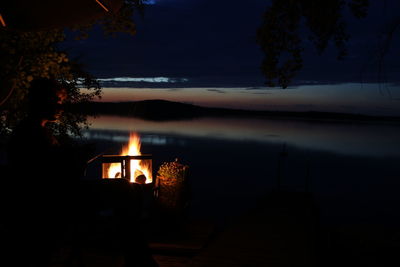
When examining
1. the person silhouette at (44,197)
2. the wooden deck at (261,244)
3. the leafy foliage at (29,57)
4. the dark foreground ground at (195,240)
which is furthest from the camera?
the leafy foliage at (29,57)

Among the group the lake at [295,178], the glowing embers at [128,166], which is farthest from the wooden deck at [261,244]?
the lake at [295,178]

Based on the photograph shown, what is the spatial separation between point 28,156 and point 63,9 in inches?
41.3

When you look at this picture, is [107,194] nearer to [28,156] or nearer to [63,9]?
[28,156]

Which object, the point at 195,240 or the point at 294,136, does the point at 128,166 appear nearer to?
the point at 195,240

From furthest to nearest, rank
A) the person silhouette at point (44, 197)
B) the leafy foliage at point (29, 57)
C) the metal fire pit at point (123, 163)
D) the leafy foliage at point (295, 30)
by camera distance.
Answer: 1. the leafy foliage at point (29, 57)
2. the metal fire pit at point (123, 163)
3. the leafy foliage at point (295, 30)
4. the person silhouette at point (44, 197)

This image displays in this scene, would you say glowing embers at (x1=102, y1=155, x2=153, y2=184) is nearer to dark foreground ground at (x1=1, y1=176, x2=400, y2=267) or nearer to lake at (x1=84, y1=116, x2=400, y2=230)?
dark foreground ground at (x1=1, y1=176, x2=400, y2=267)

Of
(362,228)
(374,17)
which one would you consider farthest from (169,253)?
(362,228)

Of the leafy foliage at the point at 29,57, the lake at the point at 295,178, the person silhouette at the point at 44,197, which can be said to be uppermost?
the leafy foliage at the point at 29,57

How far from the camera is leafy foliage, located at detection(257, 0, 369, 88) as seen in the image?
457cm

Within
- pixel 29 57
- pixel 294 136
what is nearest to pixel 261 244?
pixel 29 57

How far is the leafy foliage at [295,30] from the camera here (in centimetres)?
457

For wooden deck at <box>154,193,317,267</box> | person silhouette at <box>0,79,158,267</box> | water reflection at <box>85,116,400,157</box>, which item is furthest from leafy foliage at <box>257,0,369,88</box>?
water reflection at <box>85,116,400,157</box>

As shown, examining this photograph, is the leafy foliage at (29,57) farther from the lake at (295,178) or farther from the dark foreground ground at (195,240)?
the lake at (295,178)

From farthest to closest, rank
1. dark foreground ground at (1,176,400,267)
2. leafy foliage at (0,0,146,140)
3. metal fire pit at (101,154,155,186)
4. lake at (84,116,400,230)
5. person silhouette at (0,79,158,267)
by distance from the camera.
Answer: lake at (84,116,400,230) → leafy foliage at (0,0,146,140) → metal fire pit at (101,154,155,186) → dark foreground ground at (1,176,400,267) → person silhouette at (0,79,158,267)
